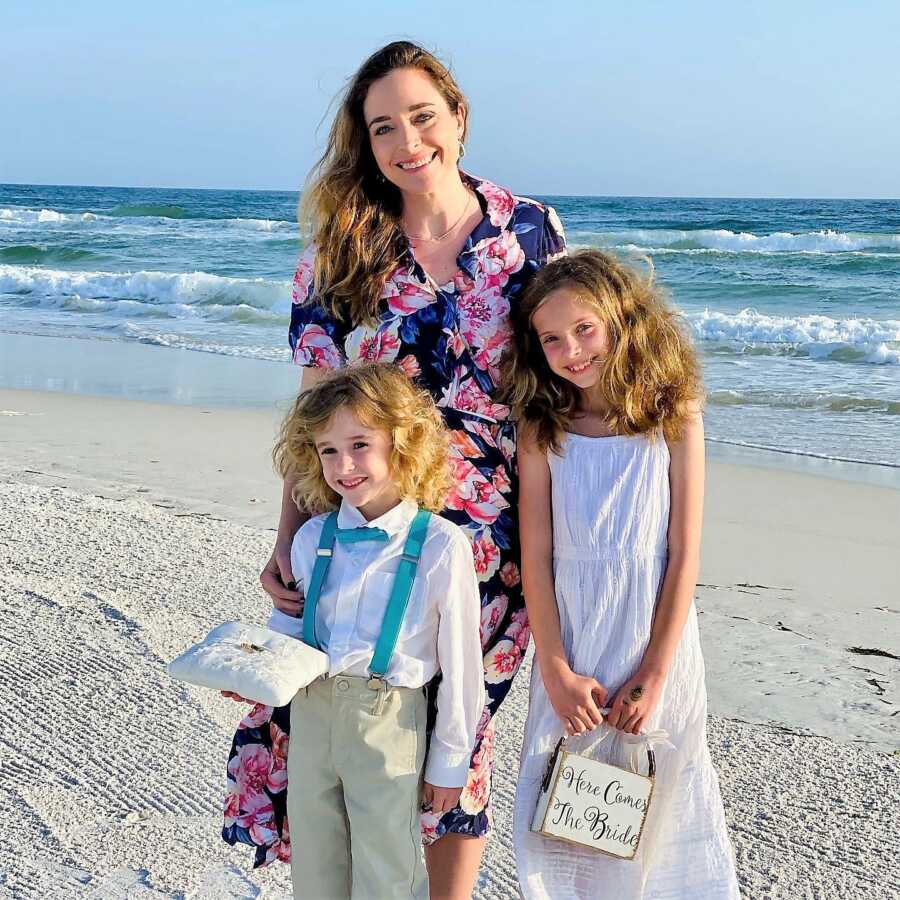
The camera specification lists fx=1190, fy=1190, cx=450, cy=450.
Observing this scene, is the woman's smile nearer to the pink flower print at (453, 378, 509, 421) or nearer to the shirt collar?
the pink flower print at (453, 378, 509, 421)

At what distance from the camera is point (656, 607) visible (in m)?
2.33

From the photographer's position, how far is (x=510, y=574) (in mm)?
2430

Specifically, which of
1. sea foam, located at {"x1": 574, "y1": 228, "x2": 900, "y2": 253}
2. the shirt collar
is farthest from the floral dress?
sea foam, located at {"x1": 574, "y1": 228, "x2": 900, "y2": 253}

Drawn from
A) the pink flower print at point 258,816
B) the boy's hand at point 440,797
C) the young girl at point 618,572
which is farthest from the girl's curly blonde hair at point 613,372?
the pink flower print at point 258,816

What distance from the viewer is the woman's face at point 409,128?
2348 millimetres

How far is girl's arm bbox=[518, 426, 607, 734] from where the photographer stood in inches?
90.6

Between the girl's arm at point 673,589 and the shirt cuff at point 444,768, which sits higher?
the girl's arm at point 673,589

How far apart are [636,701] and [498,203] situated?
1035 mm

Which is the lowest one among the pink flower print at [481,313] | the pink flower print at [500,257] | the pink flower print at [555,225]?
the pink flower print at [481,313]

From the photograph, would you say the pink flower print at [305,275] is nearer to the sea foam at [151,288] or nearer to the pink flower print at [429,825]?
the pink flower print at [429,825]

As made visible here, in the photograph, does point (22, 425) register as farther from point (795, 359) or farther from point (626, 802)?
point (795, 359)

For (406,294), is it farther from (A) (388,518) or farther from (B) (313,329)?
(A) (388,518)

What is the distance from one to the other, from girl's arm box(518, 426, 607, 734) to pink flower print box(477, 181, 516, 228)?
0.43 m

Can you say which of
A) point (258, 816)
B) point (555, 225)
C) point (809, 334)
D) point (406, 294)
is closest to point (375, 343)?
point (406, 294)
